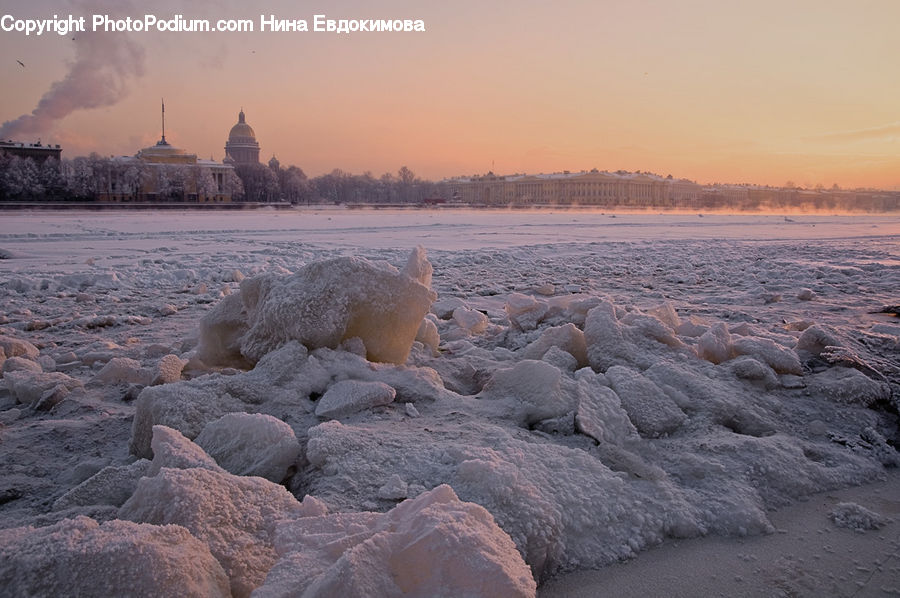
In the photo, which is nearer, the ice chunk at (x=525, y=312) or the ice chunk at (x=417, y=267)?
the ice chunk at (x=417, y=267)

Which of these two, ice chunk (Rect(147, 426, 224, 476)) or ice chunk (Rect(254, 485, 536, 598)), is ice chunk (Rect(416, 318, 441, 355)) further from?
ice chunk (Rect(254, 485, 536, 598))

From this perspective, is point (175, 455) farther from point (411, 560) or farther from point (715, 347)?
point (715, 347)

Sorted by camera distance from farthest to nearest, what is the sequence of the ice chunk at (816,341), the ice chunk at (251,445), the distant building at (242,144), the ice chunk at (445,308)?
the distant building at (242,144)
the ice chunk at (445,308)
the ice chunk at (816,341)
the ice chunk at (251,445)

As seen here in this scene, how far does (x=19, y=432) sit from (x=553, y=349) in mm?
2380

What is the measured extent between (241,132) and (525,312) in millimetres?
112018

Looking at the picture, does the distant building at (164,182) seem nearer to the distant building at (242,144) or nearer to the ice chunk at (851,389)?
the distant building at (242,144)

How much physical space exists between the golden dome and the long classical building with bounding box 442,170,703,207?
1562 inches

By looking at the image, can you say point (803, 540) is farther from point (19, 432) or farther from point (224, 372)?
point (19, 432)

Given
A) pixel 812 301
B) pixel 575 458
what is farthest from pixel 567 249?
pixel 575 458

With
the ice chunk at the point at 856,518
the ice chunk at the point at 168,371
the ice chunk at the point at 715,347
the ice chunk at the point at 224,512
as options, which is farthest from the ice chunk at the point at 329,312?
the ice chunk at the point at 856,518

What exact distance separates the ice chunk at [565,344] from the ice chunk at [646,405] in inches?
19.2

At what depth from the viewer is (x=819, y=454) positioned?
7.71 ft

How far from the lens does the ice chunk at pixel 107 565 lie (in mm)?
1161

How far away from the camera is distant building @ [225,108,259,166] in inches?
4107
